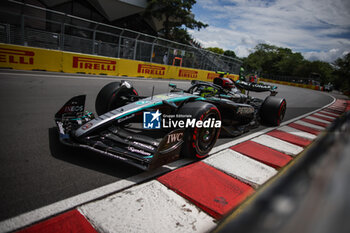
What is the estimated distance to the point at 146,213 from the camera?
6.15 ft

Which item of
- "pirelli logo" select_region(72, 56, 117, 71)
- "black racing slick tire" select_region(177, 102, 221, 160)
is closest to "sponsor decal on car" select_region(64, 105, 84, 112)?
"black racing slick tire" select_region(177, 102, 221, 160)

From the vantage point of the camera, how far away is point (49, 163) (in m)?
2.47

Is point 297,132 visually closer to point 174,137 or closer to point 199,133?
point 199,133

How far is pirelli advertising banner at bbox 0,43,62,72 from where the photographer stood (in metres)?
8.20

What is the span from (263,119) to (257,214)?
5.82m

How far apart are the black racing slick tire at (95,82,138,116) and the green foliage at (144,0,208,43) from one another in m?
23.2

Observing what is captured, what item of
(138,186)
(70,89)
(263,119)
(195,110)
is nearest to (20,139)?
(138,186)

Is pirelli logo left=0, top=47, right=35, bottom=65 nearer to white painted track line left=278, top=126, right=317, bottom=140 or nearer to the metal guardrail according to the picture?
the metal guardrail

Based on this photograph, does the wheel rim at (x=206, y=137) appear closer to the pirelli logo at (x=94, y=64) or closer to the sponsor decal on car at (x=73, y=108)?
the sponsor decal on car at (x=73, y=108)

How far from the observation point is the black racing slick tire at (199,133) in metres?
2.95

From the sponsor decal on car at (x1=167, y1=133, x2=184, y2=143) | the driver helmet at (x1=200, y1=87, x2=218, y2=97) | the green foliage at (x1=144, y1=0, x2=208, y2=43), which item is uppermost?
the green foliage at (x1=144, y1=0, x2=208, y2=43)

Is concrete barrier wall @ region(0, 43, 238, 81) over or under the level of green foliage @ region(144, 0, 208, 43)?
under

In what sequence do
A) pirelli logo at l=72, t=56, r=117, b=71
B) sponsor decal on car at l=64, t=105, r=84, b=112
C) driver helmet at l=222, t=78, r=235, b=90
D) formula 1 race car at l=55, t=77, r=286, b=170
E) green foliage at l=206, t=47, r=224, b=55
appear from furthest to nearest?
1. green foliage at l=206, t=47, r=224, b=55
2. pirelli logo at l=72, t=56, r=117, b=71
3. driver helmet at l=222, t=78, r=235, b=90
4. sponsor decal on car at l=64, t=105, r=84, b=112
5. formula 1 race car at l=55, t=77, r=286, b=170

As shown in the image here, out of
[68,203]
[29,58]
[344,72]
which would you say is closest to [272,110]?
[68,203]
